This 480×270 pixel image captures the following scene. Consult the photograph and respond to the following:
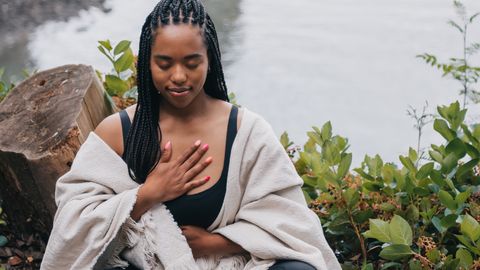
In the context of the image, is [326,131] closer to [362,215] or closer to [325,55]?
[362,215]

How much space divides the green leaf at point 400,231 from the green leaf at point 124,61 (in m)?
1.45

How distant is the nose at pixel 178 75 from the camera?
2.12m

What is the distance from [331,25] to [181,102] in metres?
4.77

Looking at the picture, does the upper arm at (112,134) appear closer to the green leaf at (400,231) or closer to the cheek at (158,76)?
the cheek at (158,76)

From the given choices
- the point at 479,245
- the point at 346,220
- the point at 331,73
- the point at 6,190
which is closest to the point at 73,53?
the point at 331,73

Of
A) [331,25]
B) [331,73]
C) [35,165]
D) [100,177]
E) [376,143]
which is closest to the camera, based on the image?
[100,177]

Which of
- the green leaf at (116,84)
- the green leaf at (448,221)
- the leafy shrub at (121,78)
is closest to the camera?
the green leaf at (448,221)

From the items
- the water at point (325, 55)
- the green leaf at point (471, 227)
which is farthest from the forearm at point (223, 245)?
the water at point (325, 55)

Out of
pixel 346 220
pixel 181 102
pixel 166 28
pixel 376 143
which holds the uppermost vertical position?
pixel 166 28

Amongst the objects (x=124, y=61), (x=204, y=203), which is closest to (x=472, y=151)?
(x=204, y=203)

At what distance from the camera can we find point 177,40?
212 cm

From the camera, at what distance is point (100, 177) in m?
2.29

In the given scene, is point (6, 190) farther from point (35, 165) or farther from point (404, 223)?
point (404, 223)

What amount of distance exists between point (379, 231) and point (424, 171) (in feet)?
1.21
